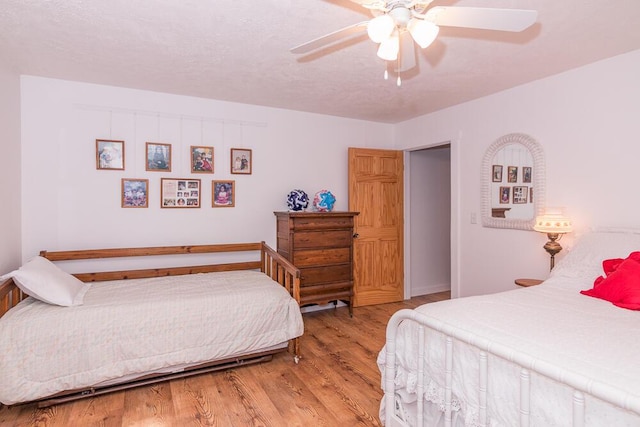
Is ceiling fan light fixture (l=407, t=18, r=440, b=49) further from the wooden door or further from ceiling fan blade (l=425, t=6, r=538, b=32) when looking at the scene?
the wooden door

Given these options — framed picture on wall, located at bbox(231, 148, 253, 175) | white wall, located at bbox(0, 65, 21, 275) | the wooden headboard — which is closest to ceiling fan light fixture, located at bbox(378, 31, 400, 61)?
the wooden headboard

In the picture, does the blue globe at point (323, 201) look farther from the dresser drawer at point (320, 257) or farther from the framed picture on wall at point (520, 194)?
the framed picture on wall at point (520, 194)

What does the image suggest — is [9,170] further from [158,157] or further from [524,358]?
[524,358]

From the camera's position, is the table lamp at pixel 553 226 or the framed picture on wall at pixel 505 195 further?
the framed picture on wall at pixel 505 195

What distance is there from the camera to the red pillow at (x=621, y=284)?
6.36 feet

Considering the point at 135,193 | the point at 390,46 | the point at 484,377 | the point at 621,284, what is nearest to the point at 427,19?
the point at 390,46

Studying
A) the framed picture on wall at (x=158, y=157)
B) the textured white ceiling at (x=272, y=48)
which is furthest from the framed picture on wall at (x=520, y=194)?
the framed picture on wall at (x=158, y=157)

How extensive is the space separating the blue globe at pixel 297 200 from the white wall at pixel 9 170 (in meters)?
2.35

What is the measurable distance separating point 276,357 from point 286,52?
237cm

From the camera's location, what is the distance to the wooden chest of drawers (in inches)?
144

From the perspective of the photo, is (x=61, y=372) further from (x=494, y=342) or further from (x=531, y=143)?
(x=531, y=143)

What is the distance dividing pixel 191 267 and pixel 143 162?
1114 millimetres

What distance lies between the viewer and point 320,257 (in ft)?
12.4

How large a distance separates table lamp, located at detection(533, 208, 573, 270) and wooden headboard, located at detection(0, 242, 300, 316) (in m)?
2.00
